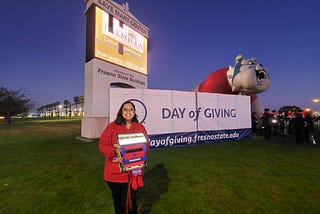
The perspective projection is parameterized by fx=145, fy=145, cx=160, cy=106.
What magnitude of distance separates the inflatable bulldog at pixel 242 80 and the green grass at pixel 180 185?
4.61m

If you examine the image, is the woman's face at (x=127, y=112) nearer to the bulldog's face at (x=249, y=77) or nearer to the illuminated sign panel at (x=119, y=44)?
the illuminated sign panel at (x=119, y=44)

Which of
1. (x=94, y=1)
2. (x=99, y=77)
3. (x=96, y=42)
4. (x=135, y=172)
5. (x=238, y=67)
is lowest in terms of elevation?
(x=135, y=172)

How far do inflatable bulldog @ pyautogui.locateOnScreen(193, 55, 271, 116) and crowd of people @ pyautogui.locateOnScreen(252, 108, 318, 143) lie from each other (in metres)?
1.33

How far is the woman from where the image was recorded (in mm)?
1525

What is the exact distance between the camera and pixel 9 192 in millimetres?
2732

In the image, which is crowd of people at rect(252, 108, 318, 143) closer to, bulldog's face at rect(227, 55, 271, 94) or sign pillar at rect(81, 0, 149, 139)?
bulldog's face at rect(227, 55, 271, 94)

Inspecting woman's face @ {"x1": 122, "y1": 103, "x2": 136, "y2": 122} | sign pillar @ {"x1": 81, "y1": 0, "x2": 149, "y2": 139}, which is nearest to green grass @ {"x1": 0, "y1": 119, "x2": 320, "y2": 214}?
woman's face @ {"x1": 122, "y1": 103, "x2": 136, "y2": 122}

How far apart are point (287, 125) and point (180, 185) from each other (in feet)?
31.6

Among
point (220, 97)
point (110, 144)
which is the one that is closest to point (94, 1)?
point (220, 97)

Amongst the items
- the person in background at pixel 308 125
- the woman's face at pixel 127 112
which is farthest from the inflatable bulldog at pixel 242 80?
the woman's face at pixel 127 112

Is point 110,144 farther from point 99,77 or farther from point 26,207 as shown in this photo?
point 99,77

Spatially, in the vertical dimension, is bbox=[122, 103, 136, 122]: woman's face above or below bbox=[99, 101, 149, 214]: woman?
above

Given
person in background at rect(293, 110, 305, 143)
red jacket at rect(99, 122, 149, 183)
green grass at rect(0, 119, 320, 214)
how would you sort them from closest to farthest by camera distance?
red jacket at rect(99, 122, 149, 183), green grass at rect(0, 119, 320, 214), person in background at rect(293, 110, 305, 143)

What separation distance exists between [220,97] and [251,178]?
172 inches
